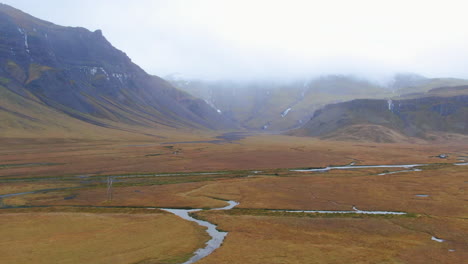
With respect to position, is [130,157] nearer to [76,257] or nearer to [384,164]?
[384,164]

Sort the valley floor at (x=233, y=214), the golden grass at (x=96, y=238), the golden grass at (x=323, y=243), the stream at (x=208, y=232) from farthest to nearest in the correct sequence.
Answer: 1. the stream at (x=208, y=232)
2. the valley floor at (x=233, y=214)
3. the golden grass at (x=96, y=238)
4. the golden grass at (x=323, y=243)

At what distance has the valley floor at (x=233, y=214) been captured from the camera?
4231 cm

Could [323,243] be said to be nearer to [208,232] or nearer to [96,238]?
[208,232]

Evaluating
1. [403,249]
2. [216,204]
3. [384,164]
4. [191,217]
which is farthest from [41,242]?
[384,164]

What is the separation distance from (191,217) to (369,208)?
105 ft

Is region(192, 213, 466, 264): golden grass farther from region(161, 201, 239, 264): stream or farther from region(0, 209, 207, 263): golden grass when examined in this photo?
region(0, 209, 207, 263): golden grass

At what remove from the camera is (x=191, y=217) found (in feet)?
205

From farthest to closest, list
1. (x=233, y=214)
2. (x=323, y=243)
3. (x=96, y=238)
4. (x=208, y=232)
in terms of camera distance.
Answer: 1. (x=233, y=214)
2. (x=208, y=232)
3. (x=96, y=238)
4. (x=323, y=243)

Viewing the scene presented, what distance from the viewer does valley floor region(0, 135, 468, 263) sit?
42312mm

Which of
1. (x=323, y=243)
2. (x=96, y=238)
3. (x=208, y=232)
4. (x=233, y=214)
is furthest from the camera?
(x=233, y=214)

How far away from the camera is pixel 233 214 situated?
2498 inches

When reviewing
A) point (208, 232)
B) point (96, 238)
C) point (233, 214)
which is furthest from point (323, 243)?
point (96, 238)

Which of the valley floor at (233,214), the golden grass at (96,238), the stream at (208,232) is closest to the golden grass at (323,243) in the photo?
the valley floor at (233,214)

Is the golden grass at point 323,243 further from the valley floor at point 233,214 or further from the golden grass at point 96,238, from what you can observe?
the golden grass at point 96,238
